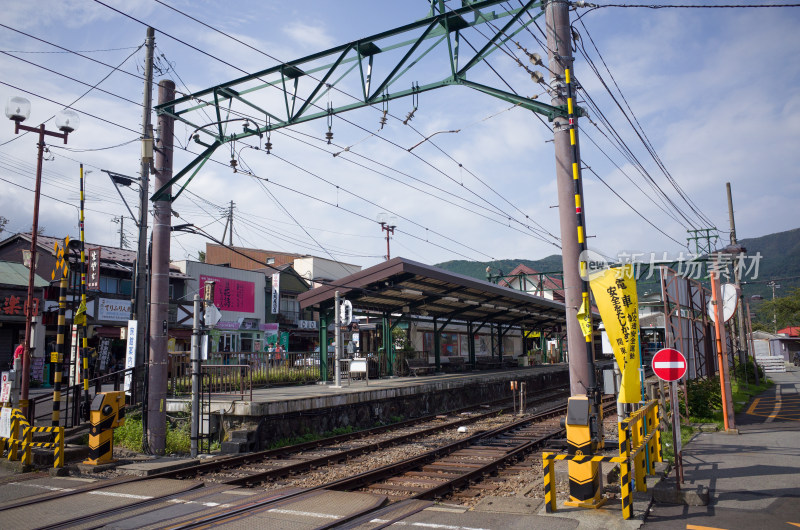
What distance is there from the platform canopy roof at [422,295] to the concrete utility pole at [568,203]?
30.5ft

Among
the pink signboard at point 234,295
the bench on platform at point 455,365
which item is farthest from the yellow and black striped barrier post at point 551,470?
the pink signboard at point 234,295

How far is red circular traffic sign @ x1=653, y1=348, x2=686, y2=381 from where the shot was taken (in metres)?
6.94

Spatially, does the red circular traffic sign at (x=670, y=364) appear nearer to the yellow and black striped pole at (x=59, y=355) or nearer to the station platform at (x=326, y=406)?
the station platform at (x=326, y=406)

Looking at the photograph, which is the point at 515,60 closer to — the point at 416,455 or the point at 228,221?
the point at 416,455

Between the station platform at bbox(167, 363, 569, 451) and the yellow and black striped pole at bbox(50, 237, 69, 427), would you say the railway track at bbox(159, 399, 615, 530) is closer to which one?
the station platform at bbox(167, 363, 569, 451)

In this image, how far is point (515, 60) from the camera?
906 centimetres

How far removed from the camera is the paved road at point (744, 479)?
602 centimetres

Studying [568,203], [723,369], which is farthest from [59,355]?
[723,369]

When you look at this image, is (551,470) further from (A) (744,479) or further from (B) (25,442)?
(B) (25,442)

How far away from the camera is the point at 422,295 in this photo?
69.7ft

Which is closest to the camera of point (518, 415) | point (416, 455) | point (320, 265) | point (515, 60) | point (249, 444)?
point (515, 60)

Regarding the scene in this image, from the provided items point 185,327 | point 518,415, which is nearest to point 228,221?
point 185,327

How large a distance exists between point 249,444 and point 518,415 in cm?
914

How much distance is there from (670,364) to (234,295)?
33.5m
